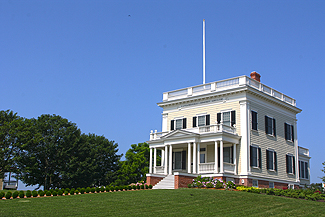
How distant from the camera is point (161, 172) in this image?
36594 millimetres

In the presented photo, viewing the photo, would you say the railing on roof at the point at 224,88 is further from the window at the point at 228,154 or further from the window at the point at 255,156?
the window at the point at 255,156

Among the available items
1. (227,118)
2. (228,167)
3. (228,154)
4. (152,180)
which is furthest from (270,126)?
(152,180)

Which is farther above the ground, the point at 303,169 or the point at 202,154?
the point at 202,154

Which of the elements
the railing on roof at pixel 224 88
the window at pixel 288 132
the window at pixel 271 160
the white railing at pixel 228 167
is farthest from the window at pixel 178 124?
the window at pixel 288 132

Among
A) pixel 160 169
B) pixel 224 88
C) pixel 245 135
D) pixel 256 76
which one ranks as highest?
pixel 256 76

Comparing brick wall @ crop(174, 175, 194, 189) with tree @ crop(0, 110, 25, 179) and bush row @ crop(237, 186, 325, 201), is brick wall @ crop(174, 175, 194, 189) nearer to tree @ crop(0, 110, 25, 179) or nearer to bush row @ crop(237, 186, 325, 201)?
bush row @ crop(237, 186, 325, 201)

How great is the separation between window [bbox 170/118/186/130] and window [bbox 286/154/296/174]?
467 inches

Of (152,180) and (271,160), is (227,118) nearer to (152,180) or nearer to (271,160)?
(271,160)

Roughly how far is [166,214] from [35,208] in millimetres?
6707

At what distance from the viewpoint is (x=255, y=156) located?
3406cm

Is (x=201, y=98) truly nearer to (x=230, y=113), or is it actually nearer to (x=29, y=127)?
(x=230, y=113)

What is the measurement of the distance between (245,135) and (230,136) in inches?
62.3

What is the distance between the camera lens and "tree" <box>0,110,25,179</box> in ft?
144

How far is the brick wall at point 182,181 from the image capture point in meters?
29.5
